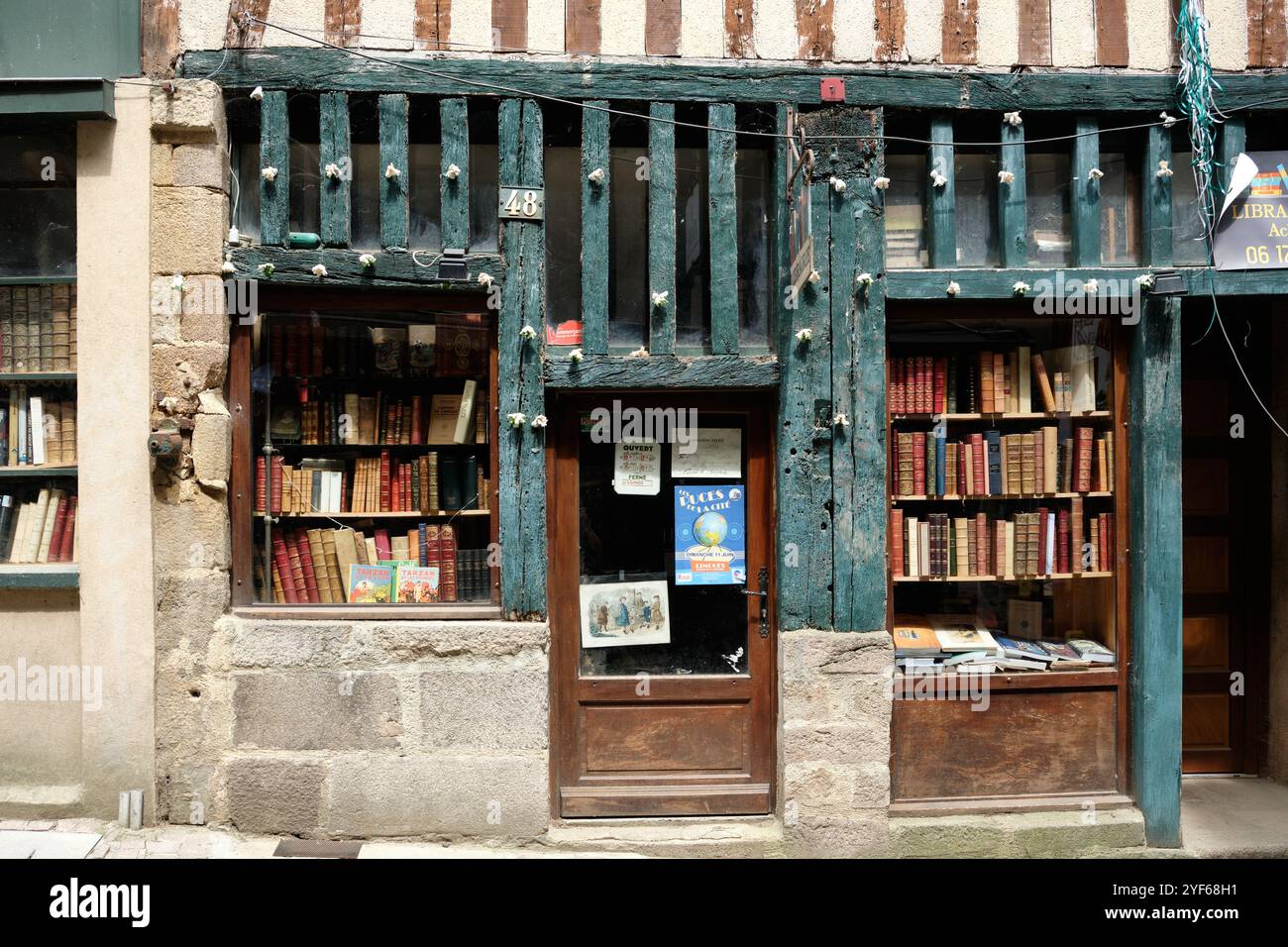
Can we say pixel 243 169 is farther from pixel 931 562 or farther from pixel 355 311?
pixel 931 562

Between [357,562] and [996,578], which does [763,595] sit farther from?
[357,562]

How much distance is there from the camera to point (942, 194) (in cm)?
487

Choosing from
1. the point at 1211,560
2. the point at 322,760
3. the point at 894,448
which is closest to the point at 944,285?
the point at 894,448

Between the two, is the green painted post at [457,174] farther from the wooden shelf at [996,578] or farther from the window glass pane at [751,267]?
the wooden shelf at [996,578]

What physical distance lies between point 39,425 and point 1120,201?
6162 millimetres

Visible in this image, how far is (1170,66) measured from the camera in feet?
15.9

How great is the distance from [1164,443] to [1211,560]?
1.38m

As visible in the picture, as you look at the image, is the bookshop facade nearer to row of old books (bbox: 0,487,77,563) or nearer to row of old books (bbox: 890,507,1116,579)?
row of old books (bbox: 890,507,1116,579)

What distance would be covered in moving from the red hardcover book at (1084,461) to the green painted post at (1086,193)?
949mm

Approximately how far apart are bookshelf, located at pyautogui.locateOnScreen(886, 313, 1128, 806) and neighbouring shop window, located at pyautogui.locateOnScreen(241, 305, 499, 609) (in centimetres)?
237

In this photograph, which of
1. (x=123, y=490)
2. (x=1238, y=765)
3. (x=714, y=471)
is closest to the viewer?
(x=123, y=490)

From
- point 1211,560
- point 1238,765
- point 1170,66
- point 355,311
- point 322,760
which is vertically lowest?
point 1238,765

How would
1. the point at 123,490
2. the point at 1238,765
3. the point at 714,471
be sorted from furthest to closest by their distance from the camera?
the point at 1238,765
the point at 714,471
the point at 123,490

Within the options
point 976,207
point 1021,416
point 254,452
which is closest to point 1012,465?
point 1021,416
